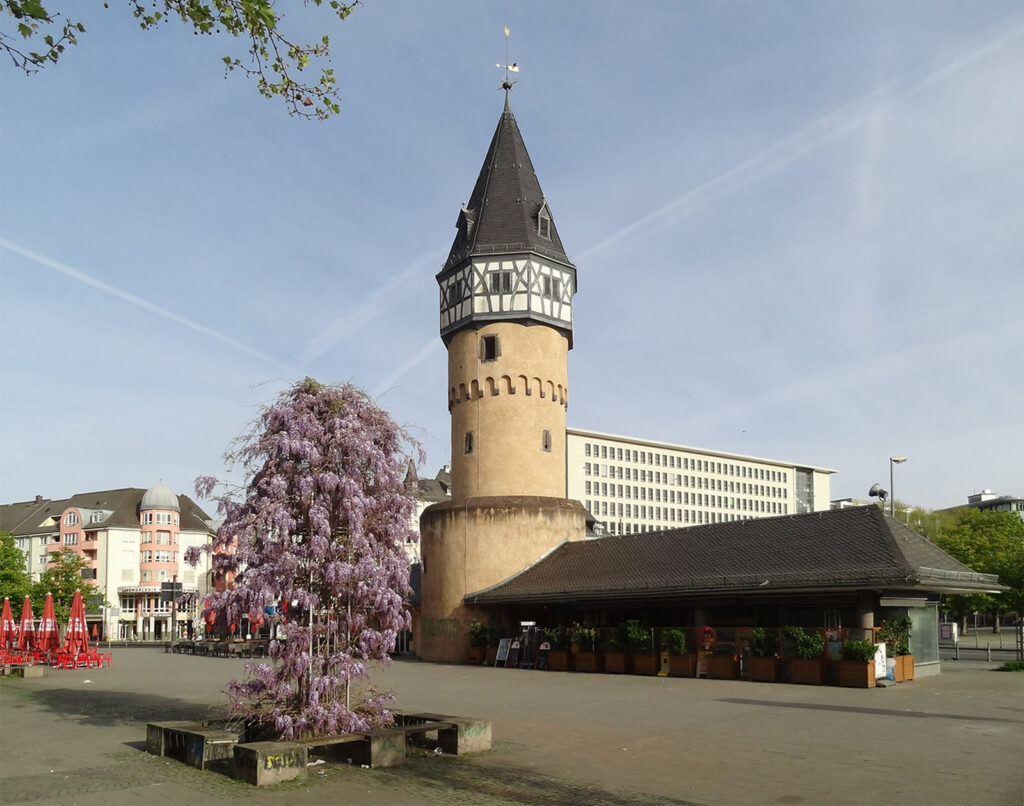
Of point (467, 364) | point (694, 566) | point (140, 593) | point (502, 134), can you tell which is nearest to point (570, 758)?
point (694, 566)

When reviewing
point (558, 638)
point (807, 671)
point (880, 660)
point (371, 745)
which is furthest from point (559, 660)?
point (371, 745)

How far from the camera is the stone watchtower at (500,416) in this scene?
37469mm

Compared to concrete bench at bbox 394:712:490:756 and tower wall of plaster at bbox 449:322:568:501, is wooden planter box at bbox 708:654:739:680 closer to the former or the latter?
tower wall of plaster at bbox 449:322:568:501

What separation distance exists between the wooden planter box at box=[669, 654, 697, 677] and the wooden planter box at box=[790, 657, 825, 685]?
329cm

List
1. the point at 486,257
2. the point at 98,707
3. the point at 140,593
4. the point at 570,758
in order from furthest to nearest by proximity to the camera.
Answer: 1. the point at 140,593
2. the point at 486,257
3. the point at 98,707
4. the point at 570,758

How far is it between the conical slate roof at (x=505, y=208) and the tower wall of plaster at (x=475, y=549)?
1071 cm

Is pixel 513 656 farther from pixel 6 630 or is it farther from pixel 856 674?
pixel 6 630

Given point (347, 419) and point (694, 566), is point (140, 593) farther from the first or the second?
point (347, 419)

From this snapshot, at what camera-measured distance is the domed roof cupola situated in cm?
9056

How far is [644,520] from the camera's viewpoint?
131m

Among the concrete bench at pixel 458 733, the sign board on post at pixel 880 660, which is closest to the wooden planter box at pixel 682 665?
the sign board on post at pixel 880 660

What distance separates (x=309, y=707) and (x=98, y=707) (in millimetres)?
9936

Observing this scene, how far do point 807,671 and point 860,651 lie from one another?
5.59ft

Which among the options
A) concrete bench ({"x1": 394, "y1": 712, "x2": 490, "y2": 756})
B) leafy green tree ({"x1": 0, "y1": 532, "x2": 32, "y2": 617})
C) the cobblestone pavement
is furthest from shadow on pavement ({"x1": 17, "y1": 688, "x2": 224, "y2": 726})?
leafy green tree ({"x1": 0, "y1": 532, "x2": 32, "y2": 617})
